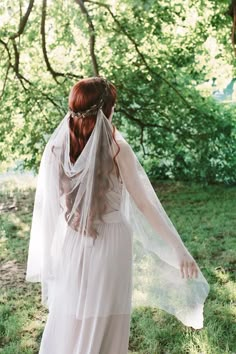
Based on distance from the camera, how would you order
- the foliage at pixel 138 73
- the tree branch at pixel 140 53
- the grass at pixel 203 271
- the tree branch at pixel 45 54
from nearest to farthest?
the grass at pixel 203 271 < the tree branch at pixel 45 54 < the tree branch at pixel 140 53 < the foliage at pixel 138 73

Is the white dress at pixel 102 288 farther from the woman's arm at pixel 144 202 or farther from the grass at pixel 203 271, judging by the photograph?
the grass at pixel 203 271

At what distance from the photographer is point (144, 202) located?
2471 mm

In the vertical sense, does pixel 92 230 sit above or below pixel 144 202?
below

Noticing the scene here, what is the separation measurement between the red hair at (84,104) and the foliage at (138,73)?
4207mm

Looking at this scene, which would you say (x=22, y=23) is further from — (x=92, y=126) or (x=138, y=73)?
(x=92, y=126)

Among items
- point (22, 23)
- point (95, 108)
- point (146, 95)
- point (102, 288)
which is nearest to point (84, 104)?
point (95, 108)

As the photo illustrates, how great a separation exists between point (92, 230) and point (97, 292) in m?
0.29

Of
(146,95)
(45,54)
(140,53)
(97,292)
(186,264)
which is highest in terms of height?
(140,53)

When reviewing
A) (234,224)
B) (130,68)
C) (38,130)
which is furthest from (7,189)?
(234,224)

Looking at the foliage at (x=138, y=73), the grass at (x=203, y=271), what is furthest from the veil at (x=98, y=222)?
the foliage at (x=138, y=73)

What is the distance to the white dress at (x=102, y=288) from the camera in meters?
2.50

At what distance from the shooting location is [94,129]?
2443 mm

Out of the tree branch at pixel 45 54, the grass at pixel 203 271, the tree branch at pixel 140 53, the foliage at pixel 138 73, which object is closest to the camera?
the grass at pixel 203 271

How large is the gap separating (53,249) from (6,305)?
1.96 meters
